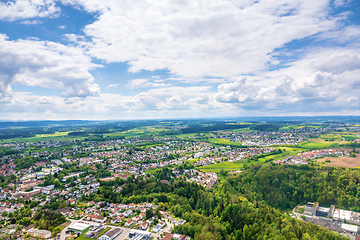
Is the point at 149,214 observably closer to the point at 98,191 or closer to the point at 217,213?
the point at 217,213

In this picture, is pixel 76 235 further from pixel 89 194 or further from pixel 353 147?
pixel 353 147

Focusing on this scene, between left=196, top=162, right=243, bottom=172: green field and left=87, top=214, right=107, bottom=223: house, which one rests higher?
left=87, top=214, right=107, bottom=223: house

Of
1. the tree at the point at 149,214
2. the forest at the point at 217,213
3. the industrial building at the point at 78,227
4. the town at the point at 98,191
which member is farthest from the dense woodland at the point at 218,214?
the industrial building at the point at 78,227

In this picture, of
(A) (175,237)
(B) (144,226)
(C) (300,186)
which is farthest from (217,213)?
(C) (300,186)

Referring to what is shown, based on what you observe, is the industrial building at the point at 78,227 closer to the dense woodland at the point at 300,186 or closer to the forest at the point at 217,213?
the forest at the point at 217,213

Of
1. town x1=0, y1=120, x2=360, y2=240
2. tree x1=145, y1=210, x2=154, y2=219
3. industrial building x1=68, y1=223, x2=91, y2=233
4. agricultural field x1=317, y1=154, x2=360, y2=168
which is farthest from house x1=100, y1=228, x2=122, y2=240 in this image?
agricultural field x1=317, y1=154, x2=360, y2=168

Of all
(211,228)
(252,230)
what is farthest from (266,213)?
(211,228)

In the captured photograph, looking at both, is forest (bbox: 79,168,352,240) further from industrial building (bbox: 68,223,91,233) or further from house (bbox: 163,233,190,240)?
industrial building (bbox: 68,223,91,233)
